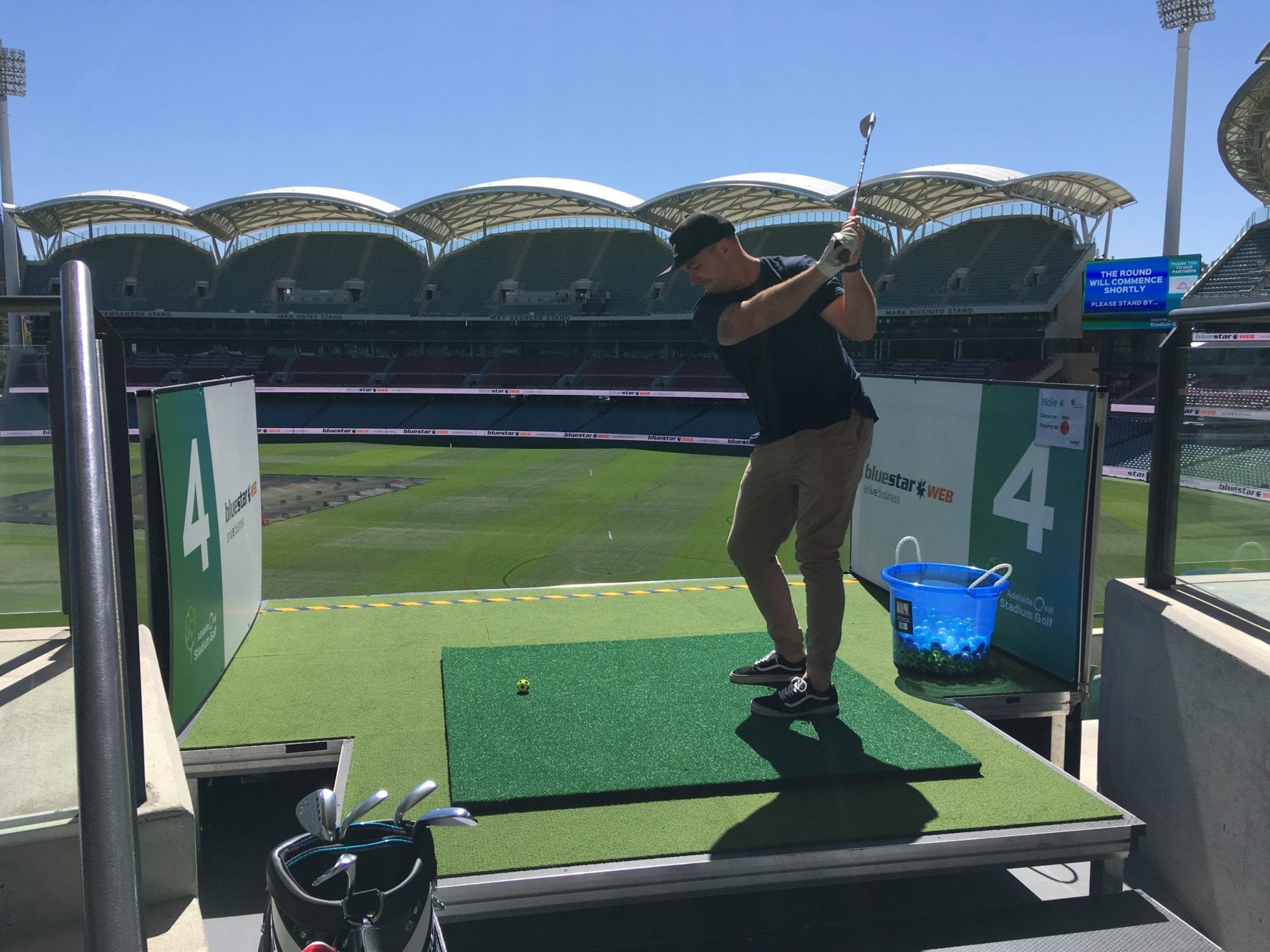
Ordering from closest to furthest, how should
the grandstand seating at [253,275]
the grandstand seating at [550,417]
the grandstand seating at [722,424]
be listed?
the grandstand seating at [722,424] < the grandstand seating at [550,417] < the grandstand seating at [253,275]

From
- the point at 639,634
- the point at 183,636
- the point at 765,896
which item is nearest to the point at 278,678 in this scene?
the point at 183,636

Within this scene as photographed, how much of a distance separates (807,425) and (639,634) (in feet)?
6.38

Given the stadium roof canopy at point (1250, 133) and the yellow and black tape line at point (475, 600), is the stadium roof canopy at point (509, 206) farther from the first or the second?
the yellow and black tape line at point (475, 600)

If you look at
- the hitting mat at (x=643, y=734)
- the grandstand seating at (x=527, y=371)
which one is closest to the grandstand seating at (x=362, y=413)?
the grandstand seating at (x=527, y=371)

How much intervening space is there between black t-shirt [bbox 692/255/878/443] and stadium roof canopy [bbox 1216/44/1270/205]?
3030 centimetres

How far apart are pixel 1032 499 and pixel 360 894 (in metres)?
3.74

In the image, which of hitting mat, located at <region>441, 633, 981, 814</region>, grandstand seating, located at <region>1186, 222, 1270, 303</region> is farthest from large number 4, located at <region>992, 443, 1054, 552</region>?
grandstand seating, located at <region>1186, 222, 1270, 303</region>

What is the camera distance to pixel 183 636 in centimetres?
359

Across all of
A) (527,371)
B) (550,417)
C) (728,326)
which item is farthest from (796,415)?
(527,371)

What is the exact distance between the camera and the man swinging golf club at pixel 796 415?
314 centimetres

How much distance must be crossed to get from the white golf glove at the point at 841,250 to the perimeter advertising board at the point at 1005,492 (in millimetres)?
1758

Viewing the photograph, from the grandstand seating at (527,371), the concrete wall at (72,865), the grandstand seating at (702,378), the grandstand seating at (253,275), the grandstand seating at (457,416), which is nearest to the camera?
the concrete wall at (72,865)

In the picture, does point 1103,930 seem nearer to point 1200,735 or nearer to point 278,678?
point 1200,735

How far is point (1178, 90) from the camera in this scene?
36094 mm
